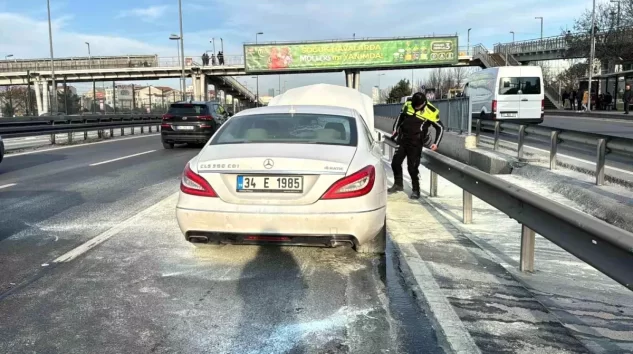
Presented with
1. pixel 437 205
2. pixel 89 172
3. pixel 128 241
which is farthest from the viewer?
pixel 89 172

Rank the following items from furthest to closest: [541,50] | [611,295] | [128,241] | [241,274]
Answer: [541,50], [128,241], [241,274], [611,295]

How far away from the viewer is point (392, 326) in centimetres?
362

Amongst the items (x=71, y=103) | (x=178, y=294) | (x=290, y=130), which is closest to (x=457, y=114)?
(x=290, y=130)

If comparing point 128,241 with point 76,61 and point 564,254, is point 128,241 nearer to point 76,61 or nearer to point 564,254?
point 564,254

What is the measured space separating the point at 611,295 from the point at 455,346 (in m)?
1.81

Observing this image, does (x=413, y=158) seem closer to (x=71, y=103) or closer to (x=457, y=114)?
(x=457, y=114)

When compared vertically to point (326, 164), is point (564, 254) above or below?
below

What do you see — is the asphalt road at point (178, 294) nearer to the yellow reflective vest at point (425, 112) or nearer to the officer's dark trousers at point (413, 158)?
the officer's dark trousers at point (413, 158)

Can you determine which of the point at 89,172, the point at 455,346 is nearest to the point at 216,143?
the point at 455,346

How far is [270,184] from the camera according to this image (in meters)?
4.49

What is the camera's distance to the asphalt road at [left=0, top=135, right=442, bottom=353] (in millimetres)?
3387

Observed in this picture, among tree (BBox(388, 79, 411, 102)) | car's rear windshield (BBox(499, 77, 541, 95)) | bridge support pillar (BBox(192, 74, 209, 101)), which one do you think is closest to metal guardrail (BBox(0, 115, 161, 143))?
car's rear windshield (BBox(499, 77, 541, 95))

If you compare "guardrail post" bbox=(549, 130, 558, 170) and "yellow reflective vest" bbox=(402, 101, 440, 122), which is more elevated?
"yellow reflective vest" bbox=(402, 101, 440, 122)

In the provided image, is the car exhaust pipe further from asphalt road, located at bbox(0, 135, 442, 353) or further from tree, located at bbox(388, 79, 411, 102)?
tree, located at bbox(388, 79, 411, 102)
